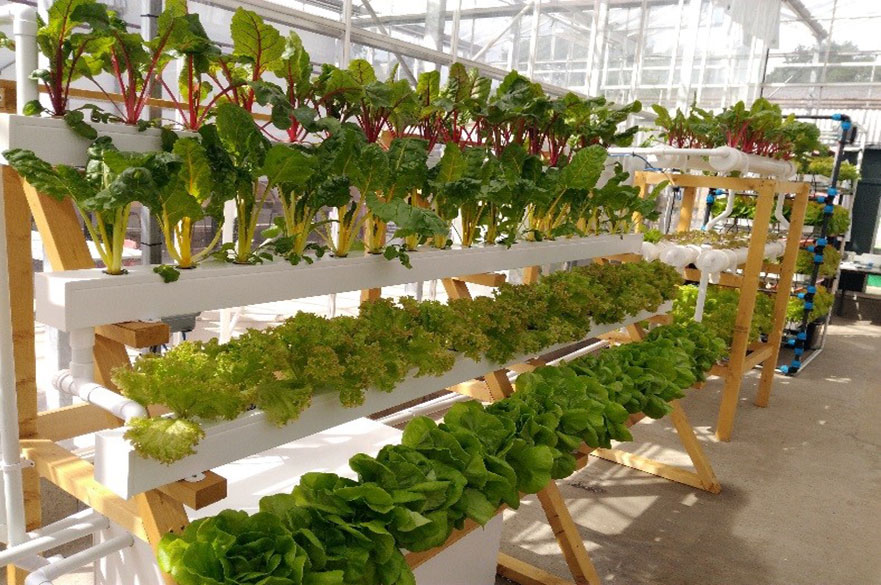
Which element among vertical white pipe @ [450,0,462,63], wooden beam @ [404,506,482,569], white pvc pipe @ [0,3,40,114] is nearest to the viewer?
white pvc pipe @ [0,3,40,114]

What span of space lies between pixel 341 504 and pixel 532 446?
2.45 feet

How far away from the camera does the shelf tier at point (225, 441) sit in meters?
1.37

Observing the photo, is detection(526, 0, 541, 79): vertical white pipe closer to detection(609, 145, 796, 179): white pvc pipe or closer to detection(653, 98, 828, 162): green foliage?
detection(653, 98, 828, 162): green foliage

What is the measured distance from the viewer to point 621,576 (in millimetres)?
3064

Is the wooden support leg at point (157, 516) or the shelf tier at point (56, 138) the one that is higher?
the shelf tier at point (56, 138)

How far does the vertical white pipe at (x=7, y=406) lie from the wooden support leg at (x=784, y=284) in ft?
16.5

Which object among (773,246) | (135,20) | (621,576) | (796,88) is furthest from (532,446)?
(796,88)

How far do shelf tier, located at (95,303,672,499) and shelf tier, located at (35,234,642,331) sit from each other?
0.88 ft

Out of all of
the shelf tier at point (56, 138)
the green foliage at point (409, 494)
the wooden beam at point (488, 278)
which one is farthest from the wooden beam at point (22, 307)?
the wooden beam at point (488, 278)

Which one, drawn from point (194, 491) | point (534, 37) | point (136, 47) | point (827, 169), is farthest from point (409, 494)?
point (827, 169)

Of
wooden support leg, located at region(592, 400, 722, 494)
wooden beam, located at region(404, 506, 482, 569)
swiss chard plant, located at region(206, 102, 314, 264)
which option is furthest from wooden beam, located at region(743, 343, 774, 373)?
swiss chard plant, located at region(206, 102, 314, 264)

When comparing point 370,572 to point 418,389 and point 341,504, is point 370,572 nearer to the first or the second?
point 341,504

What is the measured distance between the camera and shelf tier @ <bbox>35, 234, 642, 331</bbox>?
4.66 feet

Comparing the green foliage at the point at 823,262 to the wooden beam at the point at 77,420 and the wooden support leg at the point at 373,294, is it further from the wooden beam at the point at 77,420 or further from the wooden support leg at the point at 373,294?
the wooden beam at the point at 77,420
